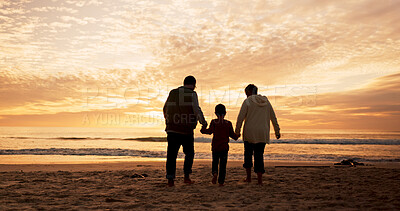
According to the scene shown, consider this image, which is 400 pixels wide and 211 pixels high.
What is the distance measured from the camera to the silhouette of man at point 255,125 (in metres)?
5.50

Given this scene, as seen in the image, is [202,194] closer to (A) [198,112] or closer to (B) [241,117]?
(A) [198,112]

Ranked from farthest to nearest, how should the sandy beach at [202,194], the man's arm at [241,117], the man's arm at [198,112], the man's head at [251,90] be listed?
1. the man's head at [251,90]
2. the man's arm at [241,117]
3. the man's arm at [198,112]
4. the sandy beach at [202,194]

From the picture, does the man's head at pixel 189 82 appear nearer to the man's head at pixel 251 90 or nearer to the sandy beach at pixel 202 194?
the man's head at pixel 251 90

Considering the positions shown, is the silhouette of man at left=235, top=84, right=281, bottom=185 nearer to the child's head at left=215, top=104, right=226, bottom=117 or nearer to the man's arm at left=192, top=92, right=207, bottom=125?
the child's head at left=215, top=104, right=226, bottom=117

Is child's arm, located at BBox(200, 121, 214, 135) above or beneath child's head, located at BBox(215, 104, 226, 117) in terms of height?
beneath

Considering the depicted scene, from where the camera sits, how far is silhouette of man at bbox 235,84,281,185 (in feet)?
18.1

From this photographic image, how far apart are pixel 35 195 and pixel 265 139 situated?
13.8 ft

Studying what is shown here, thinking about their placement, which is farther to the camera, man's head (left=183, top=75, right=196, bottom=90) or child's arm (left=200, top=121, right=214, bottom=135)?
man's head (left=183, top=75, right=196, bottom=90)

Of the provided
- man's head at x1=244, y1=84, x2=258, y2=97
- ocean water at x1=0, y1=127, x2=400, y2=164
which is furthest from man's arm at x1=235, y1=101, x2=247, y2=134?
ocean water at x1=0, y1=127, x2=400, y2=164

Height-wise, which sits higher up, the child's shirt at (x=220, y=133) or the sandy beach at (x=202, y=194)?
the child's shirt at (x=220, y=133)

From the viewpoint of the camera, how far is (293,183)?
19.1 feet

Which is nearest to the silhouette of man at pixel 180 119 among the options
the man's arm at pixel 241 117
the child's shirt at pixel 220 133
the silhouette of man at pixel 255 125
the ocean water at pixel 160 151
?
the child's shirt at pixel 220 133

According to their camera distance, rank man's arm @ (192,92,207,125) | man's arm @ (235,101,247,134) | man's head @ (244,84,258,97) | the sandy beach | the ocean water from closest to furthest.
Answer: the sandy beach < man's arm @ (192,92,207,125) < man's arm @ (235,101,247,134) < man's head @ (244,84,258,97) < the ocean water

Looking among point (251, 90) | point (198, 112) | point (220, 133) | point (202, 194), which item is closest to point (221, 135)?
point (220, 133)
